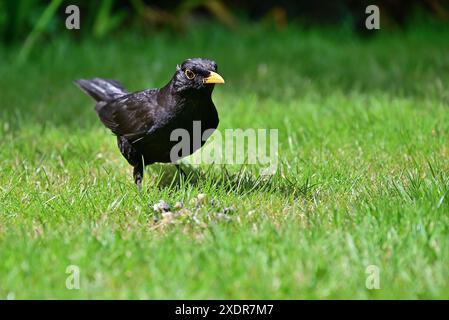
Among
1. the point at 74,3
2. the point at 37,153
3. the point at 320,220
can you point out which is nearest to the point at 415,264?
the point at 320,220

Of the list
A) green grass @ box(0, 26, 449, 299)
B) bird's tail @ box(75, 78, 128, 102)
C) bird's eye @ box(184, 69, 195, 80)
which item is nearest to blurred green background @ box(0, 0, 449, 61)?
green grass @ box(0, 26, 449, 299)

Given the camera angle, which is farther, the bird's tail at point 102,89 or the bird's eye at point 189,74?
the bird's tail at point 102,89

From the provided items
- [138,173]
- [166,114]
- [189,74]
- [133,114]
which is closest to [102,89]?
[133,114]

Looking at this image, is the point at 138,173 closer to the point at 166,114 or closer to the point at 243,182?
the point at 166,114

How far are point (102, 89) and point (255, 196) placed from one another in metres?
1.75

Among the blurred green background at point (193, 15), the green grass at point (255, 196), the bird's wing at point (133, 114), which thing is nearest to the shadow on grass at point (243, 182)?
the green grass at point (255, 196)

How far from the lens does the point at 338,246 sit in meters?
3.01

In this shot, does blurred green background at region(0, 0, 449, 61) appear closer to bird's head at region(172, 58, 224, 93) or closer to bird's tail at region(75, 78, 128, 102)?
bird's tail at region(75, 78, 128, 102)

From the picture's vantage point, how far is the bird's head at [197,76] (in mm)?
3924

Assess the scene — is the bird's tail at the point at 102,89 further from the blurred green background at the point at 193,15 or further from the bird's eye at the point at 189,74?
the blurred green background at the point at 193,15

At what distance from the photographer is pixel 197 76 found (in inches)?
156

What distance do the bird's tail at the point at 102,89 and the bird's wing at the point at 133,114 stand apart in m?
0.29

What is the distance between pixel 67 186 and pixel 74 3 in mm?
5111
